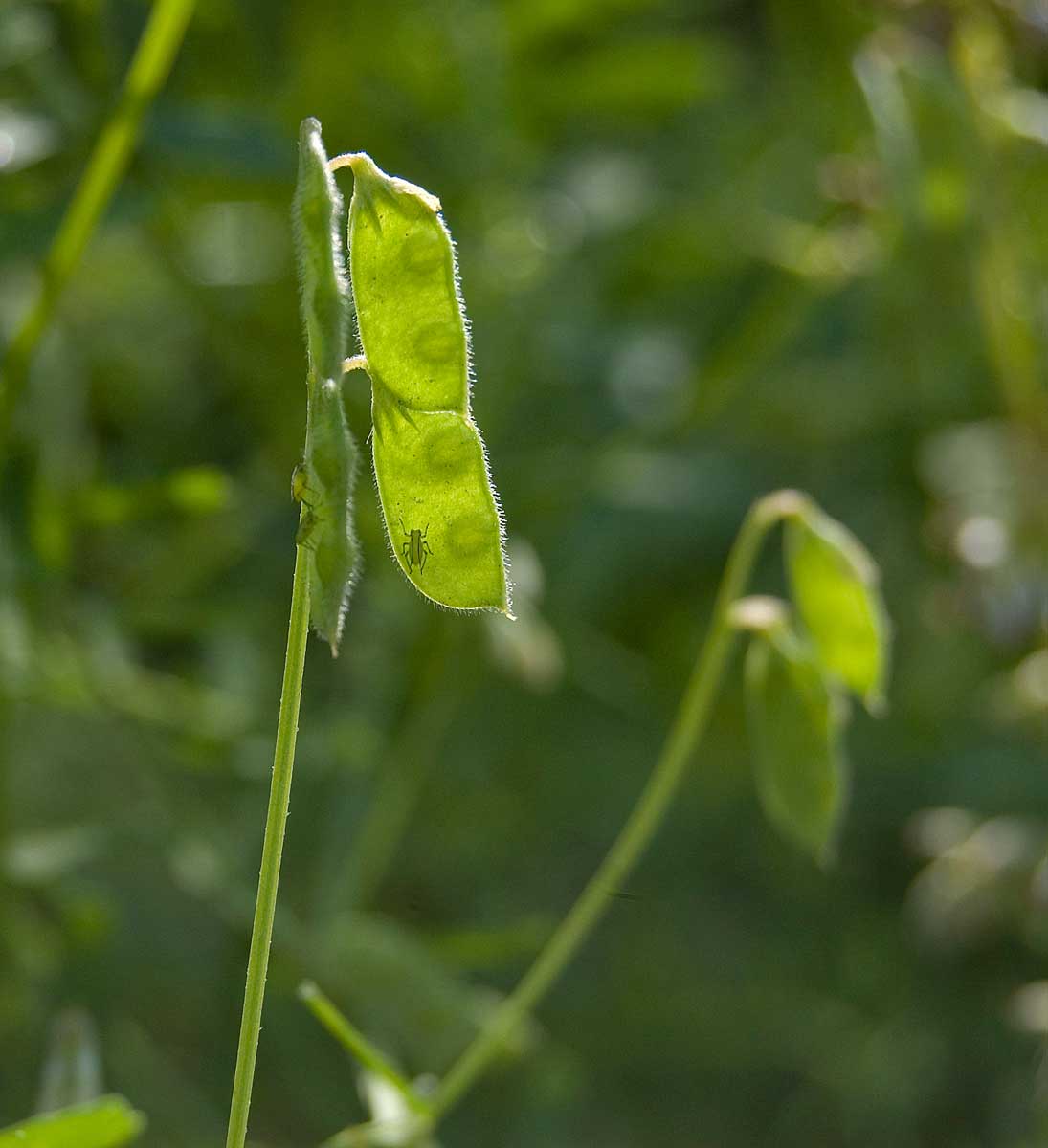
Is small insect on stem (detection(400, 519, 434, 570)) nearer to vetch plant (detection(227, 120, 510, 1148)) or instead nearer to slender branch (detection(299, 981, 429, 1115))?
vetch plant (detection(227, 120, 510, 1148))

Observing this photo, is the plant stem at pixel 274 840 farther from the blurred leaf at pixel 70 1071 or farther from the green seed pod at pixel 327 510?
the blurred leaf at pixel 70 1071

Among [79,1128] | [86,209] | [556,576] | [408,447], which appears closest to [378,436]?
[408,447]

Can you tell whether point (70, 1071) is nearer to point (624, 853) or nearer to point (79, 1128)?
point (79, 1128)

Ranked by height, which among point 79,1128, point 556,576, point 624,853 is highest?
point 556,576

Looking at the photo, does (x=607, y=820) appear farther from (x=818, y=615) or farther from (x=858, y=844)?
(x=818, y=615)

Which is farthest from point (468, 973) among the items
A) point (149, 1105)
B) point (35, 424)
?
point (35, 424)

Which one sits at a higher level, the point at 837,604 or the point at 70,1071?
the point at 837,604

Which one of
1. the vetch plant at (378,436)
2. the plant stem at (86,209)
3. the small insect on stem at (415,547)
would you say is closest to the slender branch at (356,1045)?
the vetch plant at (378,436)
